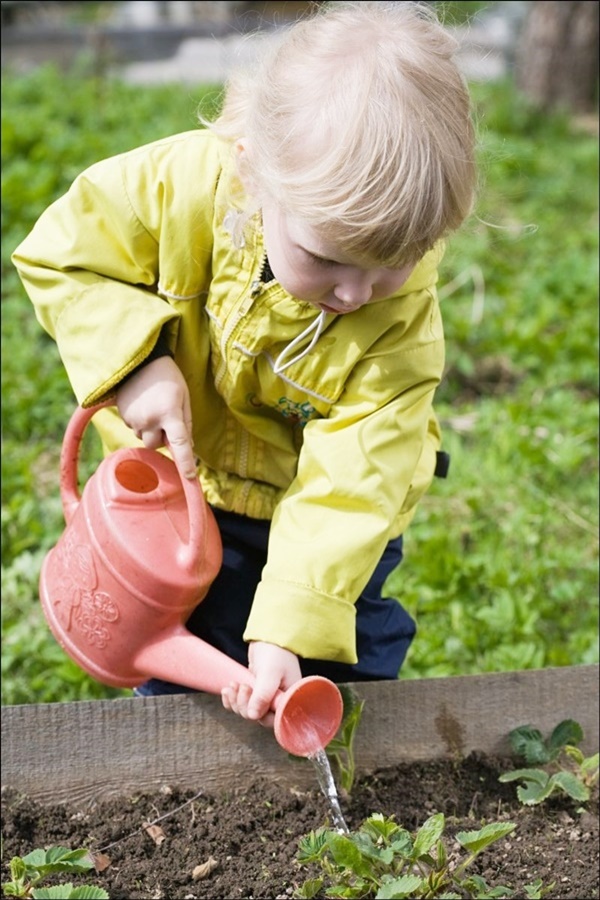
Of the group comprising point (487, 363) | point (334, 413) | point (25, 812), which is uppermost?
point (334, 413)

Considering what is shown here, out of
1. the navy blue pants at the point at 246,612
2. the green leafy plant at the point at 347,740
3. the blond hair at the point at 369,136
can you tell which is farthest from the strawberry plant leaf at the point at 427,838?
the blond hair at the point at 369,136

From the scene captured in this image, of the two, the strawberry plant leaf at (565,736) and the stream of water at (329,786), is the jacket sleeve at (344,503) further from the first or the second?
the strawberry plant leaf at (565,736)

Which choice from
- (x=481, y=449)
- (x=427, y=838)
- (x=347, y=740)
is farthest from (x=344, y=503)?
(x=481, y=449)

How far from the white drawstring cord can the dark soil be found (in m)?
0.71

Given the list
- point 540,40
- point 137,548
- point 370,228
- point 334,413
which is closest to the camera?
point 370,228

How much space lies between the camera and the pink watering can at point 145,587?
6.31 ft

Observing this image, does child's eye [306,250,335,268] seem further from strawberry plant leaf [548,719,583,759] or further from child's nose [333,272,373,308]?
strawberry plant leaf [548,719,583,759]

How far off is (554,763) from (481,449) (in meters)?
1.46

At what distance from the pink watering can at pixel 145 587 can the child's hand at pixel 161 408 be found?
0.06 metres

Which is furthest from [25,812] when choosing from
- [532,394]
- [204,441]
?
[532,394]

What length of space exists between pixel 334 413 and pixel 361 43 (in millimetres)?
594

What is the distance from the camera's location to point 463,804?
2.12m

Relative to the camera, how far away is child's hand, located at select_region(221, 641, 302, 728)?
1.86m

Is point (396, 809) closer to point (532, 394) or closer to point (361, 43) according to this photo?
point (361, 43)
